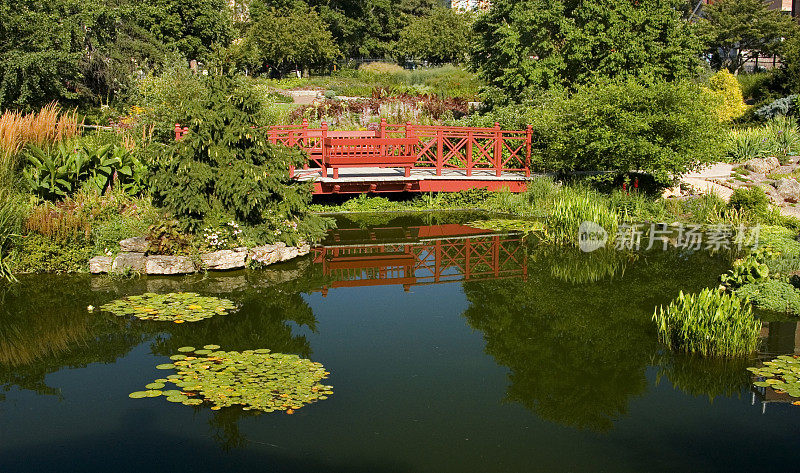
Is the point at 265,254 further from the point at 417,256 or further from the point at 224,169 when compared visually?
the point at 417,256

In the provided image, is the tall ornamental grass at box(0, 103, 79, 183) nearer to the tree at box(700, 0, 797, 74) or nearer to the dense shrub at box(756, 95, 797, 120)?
the dense shrub at box(756, 95, 797, 120)

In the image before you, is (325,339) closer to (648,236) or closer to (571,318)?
(571,318)

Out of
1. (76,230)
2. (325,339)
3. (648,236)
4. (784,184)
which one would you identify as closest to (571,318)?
(325,339)

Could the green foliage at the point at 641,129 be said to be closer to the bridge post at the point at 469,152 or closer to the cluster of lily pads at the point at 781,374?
the bridge post at the point at 469,152

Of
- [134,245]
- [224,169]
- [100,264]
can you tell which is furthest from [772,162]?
[100,264]

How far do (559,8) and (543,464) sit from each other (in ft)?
58.0

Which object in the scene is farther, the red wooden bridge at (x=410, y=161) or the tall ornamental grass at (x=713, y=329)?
the red wooden bridge at (x=410, y=161)

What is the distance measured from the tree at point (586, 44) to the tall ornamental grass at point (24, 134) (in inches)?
449

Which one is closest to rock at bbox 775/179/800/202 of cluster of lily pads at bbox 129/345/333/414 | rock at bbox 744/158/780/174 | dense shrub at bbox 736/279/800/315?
rock at bbox 744/158/780/174

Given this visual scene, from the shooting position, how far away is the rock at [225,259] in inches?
443

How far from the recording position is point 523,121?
18641mm

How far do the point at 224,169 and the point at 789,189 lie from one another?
12259mm

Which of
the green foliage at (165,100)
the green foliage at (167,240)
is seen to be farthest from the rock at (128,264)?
the green foliage at (165,100)

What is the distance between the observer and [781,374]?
25.0 feet
